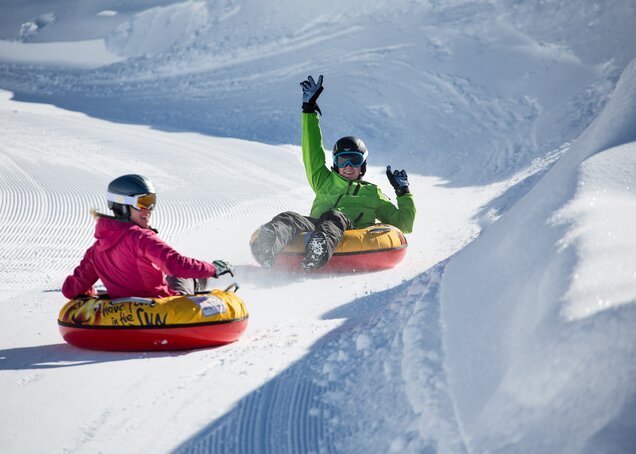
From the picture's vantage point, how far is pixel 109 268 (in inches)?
156

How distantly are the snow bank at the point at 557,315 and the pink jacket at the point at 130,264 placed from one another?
1.41 meters

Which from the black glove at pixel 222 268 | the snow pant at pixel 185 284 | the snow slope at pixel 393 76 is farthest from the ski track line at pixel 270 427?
the snow slope at pixel 393 76

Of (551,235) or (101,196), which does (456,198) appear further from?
(551,235)

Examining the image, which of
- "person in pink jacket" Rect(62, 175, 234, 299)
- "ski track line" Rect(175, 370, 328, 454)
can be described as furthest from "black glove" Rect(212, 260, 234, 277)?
"ski track line" Rect(175, 370, 328, 454)

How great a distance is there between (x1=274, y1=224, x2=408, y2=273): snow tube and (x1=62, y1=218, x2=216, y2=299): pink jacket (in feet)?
5.44

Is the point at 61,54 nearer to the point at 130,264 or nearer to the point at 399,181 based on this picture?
the point at 399,181

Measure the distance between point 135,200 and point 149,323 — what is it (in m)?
0.68

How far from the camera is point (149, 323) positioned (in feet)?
12.4

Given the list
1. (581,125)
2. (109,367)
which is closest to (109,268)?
(109,367)

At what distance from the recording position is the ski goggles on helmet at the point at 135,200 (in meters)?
3.87

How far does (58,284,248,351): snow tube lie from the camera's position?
377 centimetres

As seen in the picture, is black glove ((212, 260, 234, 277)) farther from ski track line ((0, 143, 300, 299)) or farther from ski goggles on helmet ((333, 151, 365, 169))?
ski goggles on helmet ((333, 151, 365, 169))

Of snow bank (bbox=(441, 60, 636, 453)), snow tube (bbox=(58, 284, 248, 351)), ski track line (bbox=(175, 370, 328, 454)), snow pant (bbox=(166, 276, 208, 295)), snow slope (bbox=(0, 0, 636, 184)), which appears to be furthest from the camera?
snow slope (bbox=(0, 0, 636, 184))

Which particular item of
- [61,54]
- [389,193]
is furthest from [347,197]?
[61,54]
